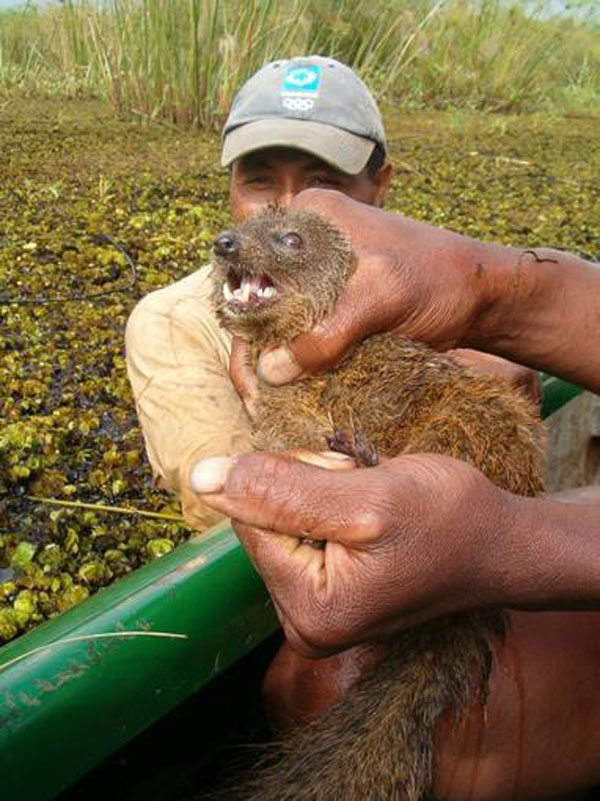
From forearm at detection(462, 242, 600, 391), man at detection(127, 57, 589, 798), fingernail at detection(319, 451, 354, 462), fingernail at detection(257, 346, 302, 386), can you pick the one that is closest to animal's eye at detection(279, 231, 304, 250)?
fingernail at detection(257, 346, 302, 386)

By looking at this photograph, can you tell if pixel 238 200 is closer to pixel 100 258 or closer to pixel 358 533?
pixel 358 533

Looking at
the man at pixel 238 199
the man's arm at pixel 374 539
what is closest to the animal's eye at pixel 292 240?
the man at pixel 238 199

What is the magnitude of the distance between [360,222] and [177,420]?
2.80 feet

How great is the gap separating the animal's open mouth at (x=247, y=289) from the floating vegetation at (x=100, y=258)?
2.88ft

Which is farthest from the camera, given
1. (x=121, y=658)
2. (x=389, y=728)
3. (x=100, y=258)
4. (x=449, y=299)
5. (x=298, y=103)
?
(x=100, y=258)

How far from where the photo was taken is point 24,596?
2.26 m

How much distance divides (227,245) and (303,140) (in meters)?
0.74

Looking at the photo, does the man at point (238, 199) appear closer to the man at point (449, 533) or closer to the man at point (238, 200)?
the man at point (238, 200)

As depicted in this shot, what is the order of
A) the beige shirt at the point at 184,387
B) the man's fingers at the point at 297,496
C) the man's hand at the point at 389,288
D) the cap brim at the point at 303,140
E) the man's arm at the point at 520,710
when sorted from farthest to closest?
the cap brim at the point at 303,140 → the beige shirt at the point at 184,387 → the man's hand at the point at 389,288 → the man's arm at the point at 520,710 → the man's fingers at the point at 297,496

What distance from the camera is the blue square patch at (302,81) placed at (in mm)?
2730

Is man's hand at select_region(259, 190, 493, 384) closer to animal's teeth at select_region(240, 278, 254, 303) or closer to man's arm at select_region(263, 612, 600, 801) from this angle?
animal's teeth at select_region(240, 278, 254, 303)

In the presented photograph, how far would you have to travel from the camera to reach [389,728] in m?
1.49

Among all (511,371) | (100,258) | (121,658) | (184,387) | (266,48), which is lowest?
(100,258)

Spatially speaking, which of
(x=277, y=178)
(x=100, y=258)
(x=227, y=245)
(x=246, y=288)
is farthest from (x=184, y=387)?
(x=100, y=258)
